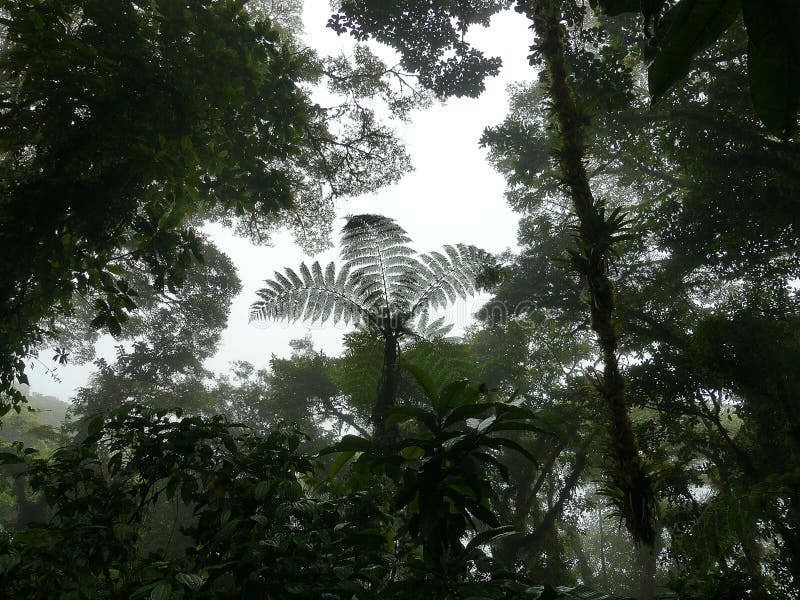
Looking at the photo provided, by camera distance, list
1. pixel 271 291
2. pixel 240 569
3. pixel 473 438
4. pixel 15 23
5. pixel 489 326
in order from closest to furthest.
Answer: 1. pixel 240 569
2. pixel 473 438
3. pixel 15 23
4. pixel 271 291
5. pixel 489 326

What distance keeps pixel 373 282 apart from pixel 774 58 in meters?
4.25

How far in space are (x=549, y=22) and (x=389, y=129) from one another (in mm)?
5570

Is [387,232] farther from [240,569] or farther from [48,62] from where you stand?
[240,569]

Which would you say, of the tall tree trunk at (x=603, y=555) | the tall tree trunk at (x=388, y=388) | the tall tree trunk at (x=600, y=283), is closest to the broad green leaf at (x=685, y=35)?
the tall tree trunk at (x=600, y=283)

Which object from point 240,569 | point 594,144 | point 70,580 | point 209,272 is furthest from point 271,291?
point 209,272

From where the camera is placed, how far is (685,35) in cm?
51

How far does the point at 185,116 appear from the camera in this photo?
10.6ft

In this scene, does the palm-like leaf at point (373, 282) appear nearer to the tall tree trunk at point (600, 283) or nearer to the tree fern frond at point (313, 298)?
the tree fern frond at point (313, 298)

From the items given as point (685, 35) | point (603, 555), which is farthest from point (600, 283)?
point (603, 555)

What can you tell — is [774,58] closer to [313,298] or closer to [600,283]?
[600,283]

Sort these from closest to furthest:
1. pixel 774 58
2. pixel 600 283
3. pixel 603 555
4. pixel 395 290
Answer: pixel 774 58 → pixel 600 283 → pixel 395 290 → pixel 603 555

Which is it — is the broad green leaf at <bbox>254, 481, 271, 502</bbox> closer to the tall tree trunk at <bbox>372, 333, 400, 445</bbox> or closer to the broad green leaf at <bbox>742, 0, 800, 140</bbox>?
the broad green leaf at <bbox>742, 0, 800, 140</bbox>

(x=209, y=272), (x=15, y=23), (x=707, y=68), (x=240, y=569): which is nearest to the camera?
(x=240, y=569)

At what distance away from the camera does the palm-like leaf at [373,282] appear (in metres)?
4.68
